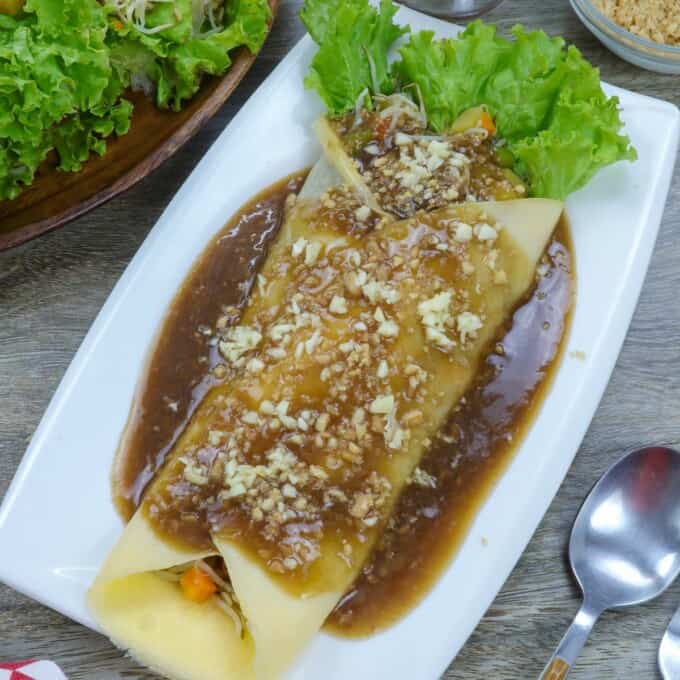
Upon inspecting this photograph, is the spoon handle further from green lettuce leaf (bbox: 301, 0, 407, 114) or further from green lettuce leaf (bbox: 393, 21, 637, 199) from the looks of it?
green lettuce leaf (bbox: 301, 0, 407, 114)

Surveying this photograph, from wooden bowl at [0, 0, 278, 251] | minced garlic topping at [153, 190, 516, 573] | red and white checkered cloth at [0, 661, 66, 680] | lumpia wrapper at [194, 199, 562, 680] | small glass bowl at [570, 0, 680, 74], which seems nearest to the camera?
lumpia wrapper at [194, 199, 562, 680]

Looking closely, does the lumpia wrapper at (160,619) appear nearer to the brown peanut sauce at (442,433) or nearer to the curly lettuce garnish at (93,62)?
the brown peanut sauce at (442,433)

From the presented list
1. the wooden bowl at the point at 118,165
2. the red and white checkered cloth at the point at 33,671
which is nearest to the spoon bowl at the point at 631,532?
the red and white checkered cloth at the point at 33,671

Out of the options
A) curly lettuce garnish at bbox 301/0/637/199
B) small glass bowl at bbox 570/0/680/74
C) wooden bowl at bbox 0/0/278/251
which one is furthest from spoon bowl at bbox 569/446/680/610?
wooden bowl at bbox 0/0/278/251

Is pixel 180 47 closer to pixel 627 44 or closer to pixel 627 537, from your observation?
pixel 627 44

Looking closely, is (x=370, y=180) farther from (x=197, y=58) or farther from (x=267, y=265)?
(x=197, y=58)

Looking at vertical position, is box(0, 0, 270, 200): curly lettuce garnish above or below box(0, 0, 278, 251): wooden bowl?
above
